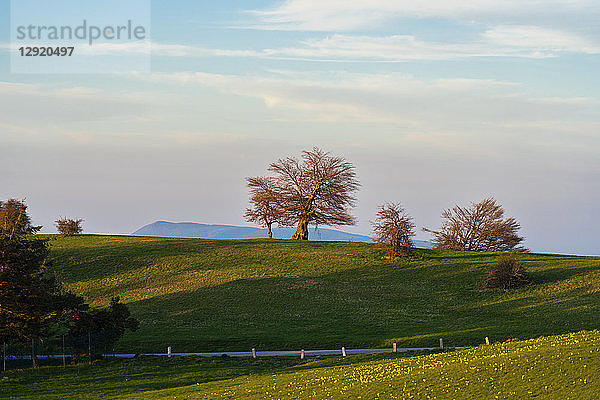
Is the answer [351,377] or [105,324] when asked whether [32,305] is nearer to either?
[105,324]

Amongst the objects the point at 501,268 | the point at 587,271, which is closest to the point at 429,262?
the point at 501,268

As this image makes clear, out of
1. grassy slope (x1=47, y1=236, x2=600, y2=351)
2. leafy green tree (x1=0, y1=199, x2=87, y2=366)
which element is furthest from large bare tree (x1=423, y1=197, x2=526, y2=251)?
leafy green tree (x1=0, y1=199, x2=87, y2=366)

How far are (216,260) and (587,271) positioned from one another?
1837 inches

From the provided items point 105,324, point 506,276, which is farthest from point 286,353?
point 506,276

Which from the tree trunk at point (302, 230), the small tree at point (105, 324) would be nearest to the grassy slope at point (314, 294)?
the small tree at point (105, 324)

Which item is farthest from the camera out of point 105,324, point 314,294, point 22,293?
point 314,294

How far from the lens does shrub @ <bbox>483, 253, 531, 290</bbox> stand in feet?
221

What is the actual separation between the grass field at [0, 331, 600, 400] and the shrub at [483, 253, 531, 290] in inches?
1238

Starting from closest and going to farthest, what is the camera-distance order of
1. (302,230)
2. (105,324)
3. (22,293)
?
(22,293) → (105,324) → (302,230)

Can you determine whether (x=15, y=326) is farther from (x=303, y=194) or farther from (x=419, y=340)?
(x=303, y=194)

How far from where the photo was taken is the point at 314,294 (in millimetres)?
66188

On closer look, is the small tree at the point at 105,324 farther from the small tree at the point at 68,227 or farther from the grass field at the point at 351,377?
the small tree at the point at 68,227

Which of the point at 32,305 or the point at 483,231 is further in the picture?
the point at 483,231

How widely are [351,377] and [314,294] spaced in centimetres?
3543
